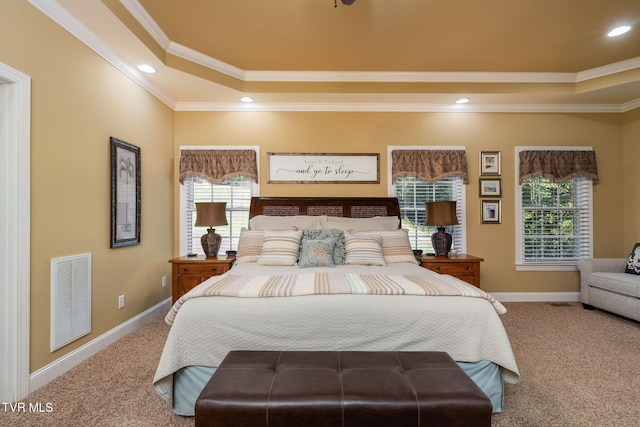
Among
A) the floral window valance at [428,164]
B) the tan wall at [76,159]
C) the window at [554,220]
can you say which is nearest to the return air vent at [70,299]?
the tan wall at [76,159]

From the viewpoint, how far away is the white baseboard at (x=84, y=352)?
7.03ft

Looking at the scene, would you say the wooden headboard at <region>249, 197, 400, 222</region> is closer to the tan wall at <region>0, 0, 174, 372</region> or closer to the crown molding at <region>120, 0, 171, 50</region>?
the tan wall at <region>0, 0, 174, 372</region>

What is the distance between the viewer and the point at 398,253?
10.7 ft

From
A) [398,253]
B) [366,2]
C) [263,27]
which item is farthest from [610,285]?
[263,27]

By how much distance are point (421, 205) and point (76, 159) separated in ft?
12.4

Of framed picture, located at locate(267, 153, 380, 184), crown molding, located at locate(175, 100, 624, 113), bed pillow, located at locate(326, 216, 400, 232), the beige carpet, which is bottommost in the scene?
the beige carpet

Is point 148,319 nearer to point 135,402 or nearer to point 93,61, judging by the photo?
point 135,402

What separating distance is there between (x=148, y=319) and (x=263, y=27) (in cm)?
328

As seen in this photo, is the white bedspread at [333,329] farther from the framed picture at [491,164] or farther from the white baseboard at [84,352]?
the framed picture at [491,164]

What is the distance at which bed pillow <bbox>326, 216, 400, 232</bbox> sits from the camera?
3.61m

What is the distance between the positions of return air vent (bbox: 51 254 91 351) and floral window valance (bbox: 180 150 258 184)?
5.74 ft

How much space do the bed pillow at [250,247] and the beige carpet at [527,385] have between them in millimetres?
1063

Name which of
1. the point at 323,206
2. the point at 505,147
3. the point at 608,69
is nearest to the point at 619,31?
the point at 608,69

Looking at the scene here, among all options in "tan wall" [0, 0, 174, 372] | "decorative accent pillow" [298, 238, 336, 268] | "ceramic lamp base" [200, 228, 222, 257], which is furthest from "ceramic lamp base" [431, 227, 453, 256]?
"tan wall" [0, 0, 174, 372]
